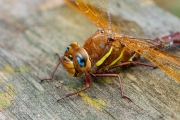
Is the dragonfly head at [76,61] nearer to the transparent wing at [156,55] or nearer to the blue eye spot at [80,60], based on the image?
the blue eye spot at [80,60]

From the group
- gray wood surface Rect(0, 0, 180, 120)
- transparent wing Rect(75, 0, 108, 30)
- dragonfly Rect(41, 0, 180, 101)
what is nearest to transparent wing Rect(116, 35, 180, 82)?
dragonfly Rect(41, 0, 180, 101)

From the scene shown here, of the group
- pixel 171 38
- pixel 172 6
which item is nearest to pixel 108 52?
pixel 171 38

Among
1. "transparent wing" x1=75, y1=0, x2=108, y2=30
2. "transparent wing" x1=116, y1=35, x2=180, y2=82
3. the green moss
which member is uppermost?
"transparent wing" x1=75, y1=0, x2=108, y2=30

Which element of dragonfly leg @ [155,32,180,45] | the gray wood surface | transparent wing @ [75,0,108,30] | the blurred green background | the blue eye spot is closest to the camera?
the gray wood surface

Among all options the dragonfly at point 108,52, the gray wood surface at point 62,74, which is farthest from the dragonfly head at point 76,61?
the gray wood surface at point 62,74

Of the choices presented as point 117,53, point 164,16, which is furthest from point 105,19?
point 164,16

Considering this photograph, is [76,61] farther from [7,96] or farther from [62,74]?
[7,96]

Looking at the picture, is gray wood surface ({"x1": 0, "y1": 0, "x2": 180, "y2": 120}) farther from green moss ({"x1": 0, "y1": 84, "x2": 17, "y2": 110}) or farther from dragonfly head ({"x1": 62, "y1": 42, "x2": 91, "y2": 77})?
dragonfly head ({"x1": 62, "y1": 42, "x2": 91, "y2": 77})

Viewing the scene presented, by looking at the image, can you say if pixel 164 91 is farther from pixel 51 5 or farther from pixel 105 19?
pixel 51 5
